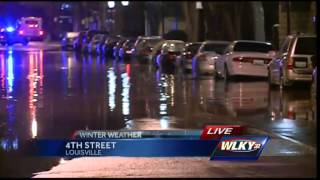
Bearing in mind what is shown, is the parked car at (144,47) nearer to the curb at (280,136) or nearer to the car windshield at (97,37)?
the car windshield at (97,37)

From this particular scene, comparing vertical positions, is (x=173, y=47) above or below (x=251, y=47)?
above

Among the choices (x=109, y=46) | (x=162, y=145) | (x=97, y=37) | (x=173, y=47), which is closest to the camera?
(x=162, y=145)

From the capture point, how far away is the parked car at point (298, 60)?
63.2 ft

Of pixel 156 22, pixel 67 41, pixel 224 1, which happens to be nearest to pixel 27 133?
pixel 224 1

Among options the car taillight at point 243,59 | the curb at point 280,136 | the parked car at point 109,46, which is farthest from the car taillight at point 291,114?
the parked car at point 109,46

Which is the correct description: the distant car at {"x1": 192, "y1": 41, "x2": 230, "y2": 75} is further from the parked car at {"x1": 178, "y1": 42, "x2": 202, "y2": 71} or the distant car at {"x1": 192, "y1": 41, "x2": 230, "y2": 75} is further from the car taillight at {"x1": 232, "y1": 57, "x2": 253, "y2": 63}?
the car taillight at {"x1": 232, "y1": 57, "x2": 253, "y2": 63}

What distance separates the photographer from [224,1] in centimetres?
4144

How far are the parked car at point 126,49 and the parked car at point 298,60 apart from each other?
21.8 m

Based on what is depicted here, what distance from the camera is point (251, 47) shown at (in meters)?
23.7

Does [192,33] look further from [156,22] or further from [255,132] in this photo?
[255,132]

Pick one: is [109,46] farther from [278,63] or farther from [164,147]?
[164,147]

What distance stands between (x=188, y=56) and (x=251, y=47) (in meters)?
5.03

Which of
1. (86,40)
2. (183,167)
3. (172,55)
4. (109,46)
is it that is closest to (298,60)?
(183,167)

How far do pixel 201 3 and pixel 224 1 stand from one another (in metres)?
1.76
